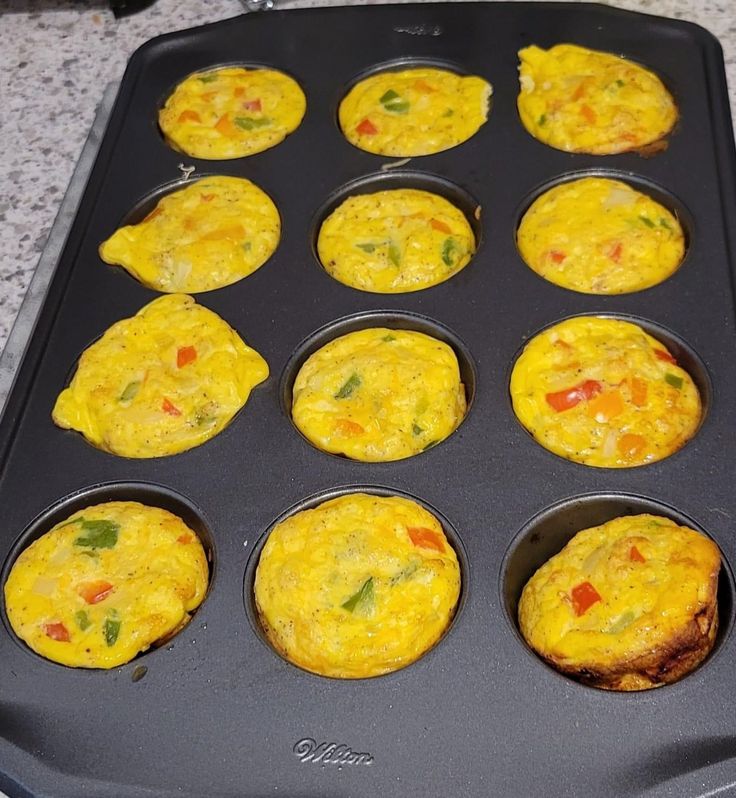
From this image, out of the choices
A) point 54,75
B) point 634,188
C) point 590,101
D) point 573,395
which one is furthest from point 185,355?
point 54,75

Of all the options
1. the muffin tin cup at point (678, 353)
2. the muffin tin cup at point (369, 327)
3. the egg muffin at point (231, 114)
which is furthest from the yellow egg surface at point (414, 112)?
the muffin tin cup at point (678, 353)

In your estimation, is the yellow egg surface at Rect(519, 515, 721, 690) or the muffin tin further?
the yellow egg surface at Rect(519, 515, 721, 690)

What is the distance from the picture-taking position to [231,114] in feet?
9.19

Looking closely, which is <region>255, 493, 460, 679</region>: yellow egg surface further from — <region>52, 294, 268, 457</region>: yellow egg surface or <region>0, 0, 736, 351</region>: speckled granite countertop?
<region>0, 0, 736, 351</region>: speckled granite countertop

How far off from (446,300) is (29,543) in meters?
1.05

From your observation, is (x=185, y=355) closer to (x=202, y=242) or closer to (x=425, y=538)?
(x=202, y=242)

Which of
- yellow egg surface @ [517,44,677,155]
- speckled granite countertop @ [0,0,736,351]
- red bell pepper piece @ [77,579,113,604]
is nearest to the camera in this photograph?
red bell pepper piece @ [77,579,113,604]

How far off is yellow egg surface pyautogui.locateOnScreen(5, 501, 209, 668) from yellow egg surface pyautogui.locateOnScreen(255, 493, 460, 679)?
179mm

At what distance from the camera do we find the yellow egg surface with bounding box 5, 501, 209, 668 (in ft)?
5.89

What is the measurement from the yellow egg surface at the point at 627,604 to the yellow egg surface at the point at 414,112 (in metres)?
1.29

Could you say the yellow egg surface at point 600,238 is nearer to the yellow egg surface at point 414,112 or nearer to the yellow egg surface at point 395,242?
the yellow egg surface at point 395,242

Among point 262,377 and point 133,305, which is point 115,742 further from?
point 133,305

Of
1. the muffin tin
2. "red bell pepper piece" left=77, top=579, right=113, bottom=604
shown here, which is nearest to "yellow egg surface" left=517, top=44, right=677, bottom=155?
the muffin tin

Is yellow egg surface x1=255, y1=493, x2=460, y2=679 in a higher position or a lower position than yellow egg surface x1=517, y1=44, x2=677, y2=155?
lower
